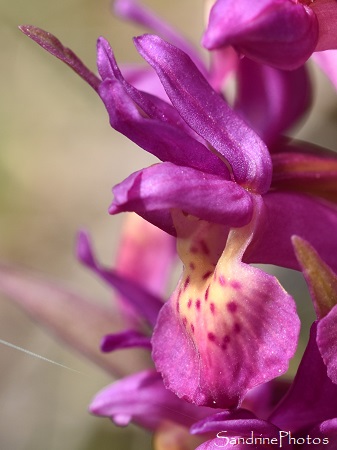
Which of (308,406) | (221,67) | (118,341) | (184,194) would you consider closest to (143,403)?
(118,341)

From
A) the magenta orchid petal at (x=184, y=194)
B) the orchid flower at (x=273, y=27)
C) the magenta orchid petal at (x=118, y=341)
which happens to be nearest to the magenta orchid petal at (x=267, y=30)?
the orchid flower at (x=273, y=27)

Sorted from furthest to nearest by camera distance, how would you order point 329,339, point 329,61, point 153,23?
point 153,23, point 329,61, point 329,339

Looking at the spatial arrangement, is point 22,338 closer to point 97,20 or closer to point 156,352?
point 97,20

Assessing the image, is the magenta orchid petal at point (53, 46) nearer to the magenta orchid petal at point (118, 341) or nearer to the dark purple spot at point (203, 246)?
the dark purple spot at point (203, 246)

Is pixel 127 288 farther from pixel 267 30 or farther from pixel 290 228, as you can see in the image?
pixel 267 30

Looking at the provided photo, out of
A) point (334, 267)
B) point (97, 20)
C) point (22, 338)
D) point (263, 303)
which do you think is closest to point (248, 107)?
point (334, 267)

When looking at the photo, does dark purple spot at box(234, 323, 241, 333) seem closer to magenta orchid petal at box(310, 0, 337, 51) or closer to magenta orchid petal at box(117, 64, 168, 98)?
magenta orchid petal at box(310, 0, 337, 51)

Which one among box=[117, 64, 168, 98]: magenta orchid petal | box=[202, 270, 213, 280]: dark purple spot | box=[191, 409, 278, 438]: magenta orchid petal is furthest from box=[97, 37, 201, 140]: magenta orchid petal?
box=[117, 64, 168, 98]: magenta orchid petal
